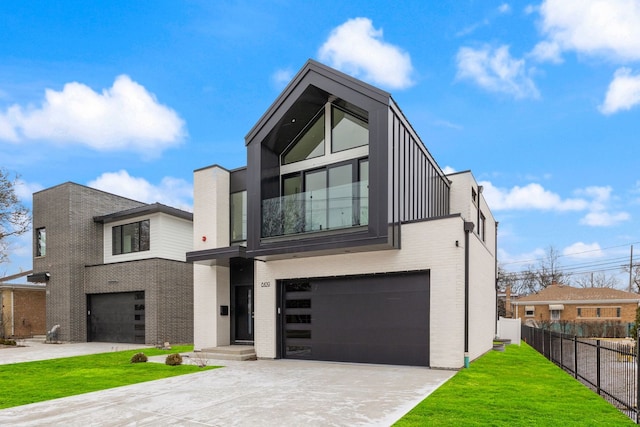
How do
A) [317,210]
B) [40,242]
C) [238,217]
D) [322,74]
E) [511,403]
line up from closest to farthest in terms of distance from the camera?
[511,403], [317,210], [322,74], [238,217], [40,242]

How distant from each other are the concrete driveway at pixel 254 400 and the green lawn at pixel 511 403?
0.41m

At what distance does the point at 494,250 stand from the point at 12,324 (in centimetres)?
2845

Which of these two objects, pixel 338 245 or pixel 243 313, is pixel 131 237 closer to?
pixel 243 313

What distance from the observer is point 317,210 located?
1278 centimetres

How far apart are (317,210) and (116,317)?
45.6ft

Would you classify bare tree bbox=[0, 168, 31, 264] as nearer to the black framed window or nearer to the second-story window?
the second-story window

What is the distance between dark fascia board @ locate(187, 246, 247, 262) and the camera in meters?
14.1

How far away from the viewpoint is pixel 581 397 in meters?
8.14

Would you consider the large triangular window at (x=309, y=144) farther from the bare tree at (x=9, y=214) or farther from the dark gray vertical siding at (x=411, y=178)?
the bare tree at (x=9, y=214)

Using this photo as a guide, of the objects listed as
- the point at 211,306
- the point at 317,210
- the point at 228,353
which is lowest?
the point at 228,353

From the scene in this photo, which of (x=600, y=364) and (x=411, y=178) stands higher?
(x=411, y=178)

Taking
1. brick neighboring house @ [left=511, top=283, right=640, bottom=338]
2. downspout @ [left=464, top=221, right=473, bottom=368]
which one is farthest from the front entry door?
brick neighboring house @ [left=511, top=283, right=640, bottom=338]

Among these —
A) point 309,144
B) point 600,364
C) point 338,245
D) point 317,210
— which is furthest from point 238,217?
point 600,364

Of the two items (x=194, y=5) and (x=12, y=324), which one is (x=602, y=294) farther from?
(x=12, y=324)
